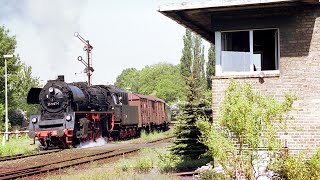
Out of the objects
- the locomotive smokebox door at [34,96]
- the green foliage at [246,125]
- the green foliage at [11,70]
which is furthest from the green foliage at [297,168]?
the green foliage at [11,70]

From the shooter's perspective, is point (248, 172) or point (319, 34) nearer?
point (248, 172)

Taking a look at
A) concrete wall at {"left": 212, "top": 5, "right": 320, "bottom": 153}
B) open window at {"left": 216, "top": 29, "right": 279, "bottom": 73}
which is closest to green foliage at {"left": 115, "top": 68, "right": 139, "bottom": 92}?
open window at {"left": 216, "top": 29, "right": 279, "bottom": 73}

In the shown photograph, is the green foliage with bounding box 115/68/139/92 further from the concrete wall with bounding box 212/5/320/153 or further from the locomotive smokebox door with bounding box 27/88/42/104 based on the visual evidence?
the concrete wall with bounding box 212/5/320/153

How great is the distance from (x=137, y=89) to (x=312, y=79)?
9723 cm

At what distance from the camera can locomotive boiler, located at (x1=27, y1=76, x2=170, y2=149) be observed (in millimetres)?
23406

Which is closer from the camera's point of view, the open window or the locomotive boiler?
the open window

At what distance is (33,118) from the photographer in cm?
2416

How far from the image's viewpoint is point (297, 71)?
1095 cm


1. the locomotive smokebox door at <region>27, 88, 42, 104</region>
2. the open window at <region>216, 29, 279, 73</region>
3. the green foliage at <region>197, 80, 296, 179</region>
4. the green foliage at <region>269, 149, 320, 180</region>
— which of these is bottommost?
the green foliage at <region>269, 149, 320, 180</region>

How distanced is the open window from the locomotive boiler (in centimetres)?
1302

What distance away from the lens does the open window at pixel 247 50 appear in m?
11.2

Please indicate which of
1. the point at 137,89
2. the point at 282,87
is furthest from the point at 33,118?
the point at 137,89

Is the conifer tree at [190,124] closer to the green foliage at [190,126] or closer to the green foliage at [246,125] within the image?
the green foliage at [190,126]

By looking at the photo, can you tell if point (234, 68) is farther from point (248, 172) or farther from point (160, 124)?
point (160, 124)
